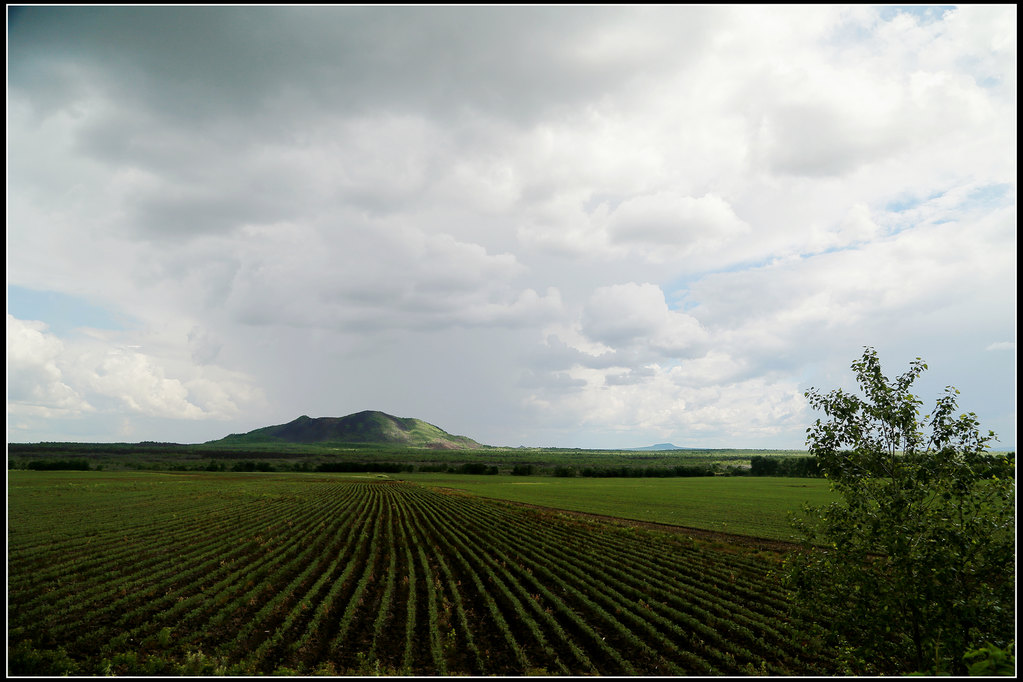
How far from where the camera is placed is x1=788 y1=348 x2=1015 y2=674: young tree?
10500mm

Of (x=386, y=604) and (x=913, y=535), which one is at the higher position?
(x=913, y=535)

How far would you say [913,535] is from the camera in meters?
11.2

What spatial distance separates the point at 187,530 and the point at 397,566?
77.3 ft

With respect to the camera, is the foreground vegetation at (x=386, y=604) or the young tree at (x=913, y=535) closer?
the young tree at (x=913, y=535)

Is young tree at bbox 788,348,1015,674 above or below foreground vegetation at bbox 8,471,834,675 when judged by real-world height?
above

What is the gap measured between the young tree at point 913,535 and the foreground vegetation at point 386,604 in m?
2.31

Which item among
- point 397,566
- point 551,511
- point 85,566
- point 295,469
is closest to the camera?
point 85,566

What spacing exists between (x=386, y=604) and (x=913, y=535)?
72.2 ft

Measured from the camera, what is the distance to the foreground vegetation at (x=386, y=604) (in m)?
17.2

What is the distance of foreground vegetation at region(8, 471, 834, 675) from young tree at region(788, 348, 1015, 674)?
90.9 inches

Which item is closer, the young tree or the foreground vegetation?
the young tree

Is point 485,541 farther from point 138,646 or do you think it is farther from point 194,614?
point 138,646

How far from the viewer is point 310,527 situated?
46.8 meters

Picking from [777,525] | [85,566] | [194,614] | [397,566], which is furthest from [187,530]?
[777,525]
